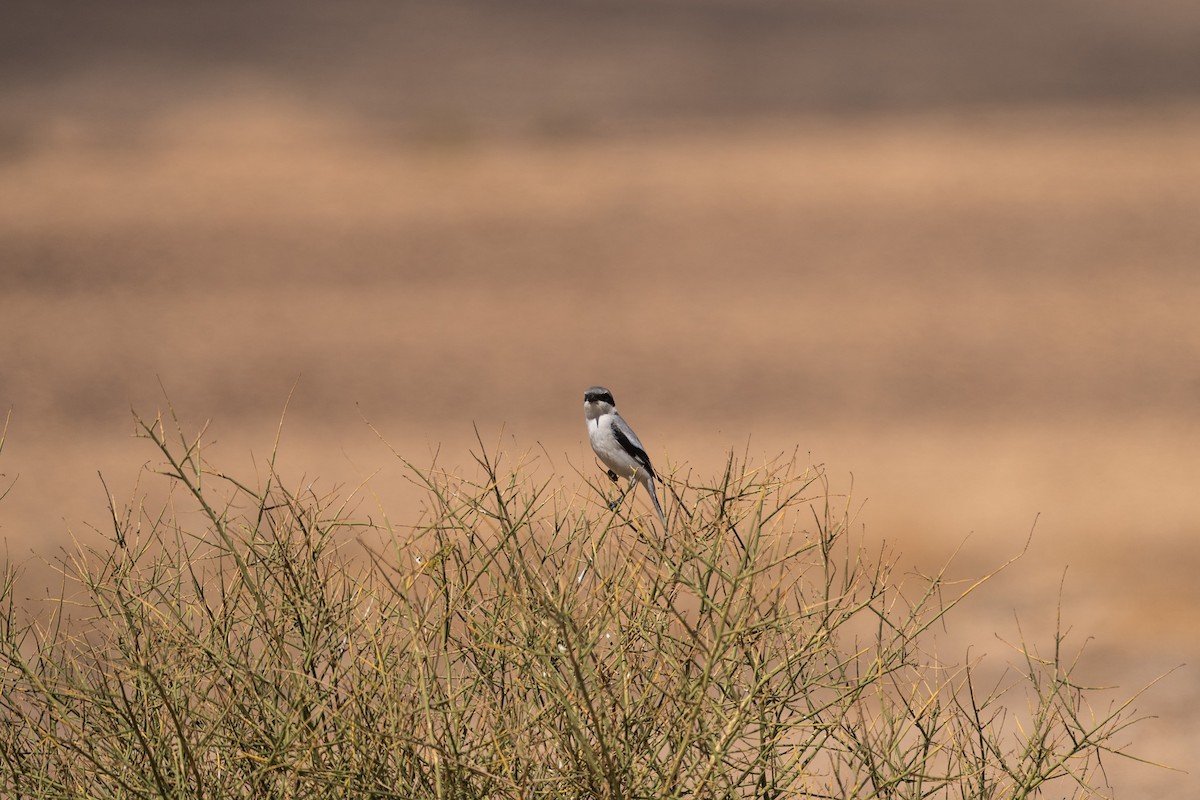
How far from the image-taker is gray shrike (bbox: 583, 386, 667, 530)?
497cm

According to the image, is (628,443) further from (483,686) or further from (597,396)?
(483,686)

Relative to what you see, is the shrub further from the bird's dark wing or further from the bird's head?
the bird's head

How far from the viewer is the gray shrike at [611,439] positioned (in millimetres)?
4969

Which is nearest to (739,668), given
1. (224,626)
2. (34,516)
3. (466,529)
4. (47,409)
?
(466,529)

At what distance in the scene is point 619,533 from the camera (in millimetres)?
3518

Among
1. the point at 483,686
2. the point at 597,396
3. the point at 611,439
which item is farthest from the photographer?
the point at 597,396

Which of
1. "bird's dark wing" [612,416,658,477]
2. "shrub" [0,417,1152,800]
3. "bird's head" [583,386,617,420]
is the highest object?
"bird's head" [583,386,617,420]

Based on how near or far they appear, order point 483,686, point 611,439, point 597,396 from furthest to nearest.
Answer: point 597,396 → point 611,439 → point 483,686

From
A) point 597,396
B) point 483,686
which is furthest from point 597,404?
point 483,686

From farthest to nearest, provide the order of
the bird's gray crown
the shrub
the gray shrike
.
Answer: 1. the bird's gray crown
2. the gray shrike
3. the shrub

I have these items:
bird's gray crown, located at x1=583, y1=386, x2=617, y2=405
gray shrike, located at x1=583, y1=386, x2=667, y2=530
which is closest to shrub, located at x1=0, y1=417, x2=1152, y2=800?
gray shrike, located at x1=583, y1=386, x2=667, y2=530

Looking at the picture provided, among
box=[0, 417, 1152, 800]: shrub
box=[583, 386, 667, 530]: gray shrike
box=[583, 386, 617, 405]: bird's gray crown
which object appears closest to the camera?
box=[0, 417, 1152, 800]: shrub

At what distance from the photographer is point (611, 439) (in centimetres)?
502

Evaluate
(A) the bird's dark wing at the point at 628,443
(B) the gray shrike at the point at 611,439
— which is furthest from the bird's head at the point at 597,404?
(A) the bird's dark wing at the point at 628,443
